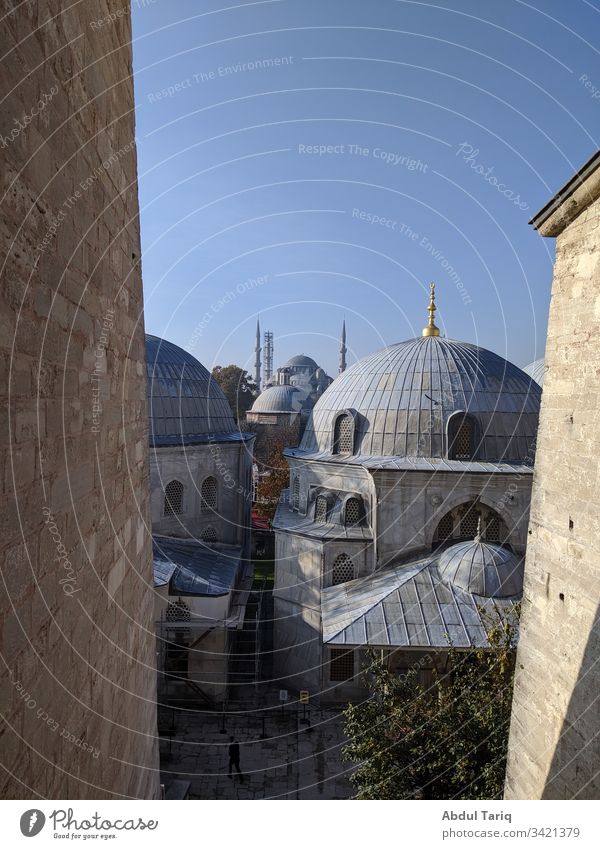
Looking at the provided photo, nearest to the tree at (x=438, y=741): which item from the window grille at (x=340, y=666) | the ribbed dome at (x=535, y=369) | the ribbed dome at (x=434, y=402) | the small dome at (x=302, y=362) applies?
the window grille at (x=340, y=666)

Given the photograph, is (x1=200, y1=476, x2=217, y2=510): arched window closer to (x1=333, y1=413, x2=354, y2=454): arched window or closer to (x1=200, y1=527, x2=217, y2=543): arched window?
(x1=200, y1=527, x2=217, y2=543): arched window

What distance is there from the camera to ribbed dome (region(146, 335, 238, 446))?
19812mm

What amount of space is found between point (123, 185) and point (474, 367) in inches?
631

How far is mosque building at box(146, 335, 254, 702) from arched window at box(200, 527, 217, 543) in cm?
5

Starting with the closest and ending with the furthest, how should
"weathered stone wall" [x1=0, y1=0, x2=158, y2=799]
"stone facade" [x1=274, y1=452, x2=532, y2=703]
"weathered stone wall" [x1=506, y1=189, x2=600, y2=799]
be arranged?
1. "weathered stone wall" [x1=0, y1=0, x2=158, y2=799]
2. "weathered stone wall" [x1=506, y1=189, x2=600, y2=799]
3. "stone facade" [x1=274, y1=452, x2=532, y2=703]

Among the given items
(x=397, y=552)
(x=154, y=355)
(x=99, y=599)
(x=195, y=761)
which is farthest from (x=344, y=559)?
(x=99, y=599)

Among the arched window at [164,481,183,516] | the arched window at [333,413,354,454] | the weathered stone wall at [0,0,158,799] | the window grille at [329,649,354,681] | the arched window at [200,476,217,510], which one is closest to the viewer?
the weathered stone wall at [0,0,158,799]

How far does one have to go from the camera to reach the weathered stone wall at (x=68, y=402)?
2311mm

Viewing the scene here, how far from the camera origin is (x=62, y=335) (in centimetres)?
290

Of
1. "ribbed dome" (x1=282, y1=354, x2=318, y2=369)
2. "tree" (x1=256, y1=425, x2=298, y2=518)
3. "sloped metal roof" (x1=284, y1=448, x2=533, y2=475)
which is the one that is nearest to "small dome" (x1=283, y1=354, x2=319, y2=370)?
"ribbed dome" (x1=282, y1=354, x2=318, y2=369)

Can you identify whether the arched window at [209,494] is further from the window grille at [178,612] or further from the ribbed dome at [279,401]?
the ribbed dome at [279,401]

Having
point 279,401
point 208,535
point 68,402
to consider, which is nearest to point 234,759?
point 208,535

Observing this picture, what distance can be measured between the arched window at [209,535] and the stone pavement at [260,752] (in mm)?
6571

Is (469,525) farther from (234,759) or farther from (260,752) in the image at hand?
(234,759)
